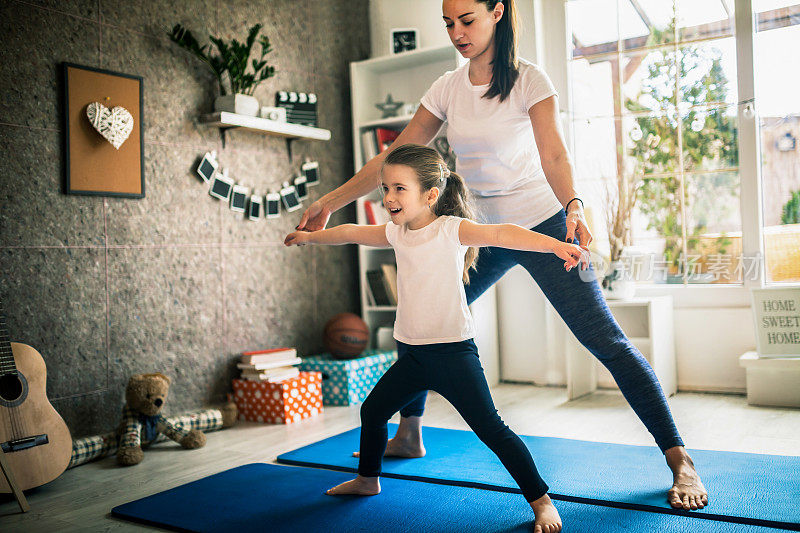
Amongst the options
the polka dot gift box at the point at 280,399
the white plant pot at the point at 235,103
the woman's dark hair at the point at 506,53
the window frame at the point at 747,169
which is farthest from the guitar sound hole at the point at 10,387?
the window frame at the point at 747,169

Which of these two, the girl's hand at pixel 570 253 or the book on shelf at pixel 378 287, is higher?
the girl's hand at pixel 570 253

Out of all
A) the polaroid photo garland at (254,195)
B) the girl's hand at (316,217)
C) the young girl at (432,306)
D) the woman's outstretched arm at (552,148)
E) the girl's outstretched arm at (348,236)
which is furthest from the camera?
the polaroid photo garland at (254,195)

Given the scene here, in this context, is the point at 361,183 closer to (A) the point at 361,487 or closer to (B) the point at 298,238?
(B) the point at 298,238

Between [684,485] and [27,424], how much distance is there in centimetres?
194

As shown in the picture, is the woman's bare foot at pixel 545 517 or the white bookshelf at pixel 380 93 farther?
the white bookshelf at pixel 380 93

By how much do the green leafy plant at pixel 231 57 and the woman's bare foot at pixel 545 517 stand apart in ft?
7.85

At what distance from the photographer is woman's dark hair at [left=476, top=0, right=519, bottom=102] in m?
2.03

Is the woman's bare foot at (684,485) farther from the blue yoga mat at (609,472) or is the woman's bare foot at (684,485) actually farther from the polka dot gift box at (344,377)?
the polka dot gift box at (344,377)

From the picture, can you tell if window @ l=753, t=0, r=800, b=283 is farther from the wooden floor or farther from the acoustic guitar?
the acoustic guitar

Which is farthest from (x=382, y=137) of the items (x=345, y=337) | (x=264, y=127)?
(x=345, y=337)

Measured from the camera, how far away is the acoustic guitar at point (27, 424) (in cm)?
217

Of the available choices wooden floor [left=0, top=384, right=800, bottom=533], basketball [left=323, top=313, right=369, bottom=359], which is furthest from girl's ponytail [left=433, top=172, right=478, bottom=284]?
basketball [left=323, top=313, right=369, bottom=359]

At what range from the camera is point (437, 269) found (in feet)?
6.14

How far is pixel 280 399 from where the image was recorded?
3121mm
